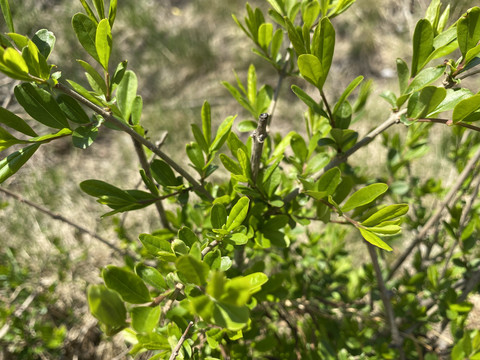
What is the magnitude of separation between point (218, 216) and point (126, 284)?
15cm

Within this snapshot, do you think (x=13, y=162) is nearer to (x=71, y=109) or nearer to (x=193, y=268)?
(x=71, y=109)

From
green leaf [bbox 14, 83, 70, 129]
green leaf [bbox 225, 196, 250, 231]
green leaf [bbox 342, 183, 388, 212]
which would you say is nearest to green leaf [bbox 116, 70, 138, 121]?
green leaf [bbox 14, 83, 70, 129]

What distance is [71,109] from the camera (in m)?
0.48

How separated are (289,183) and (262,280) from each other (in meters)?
0.36

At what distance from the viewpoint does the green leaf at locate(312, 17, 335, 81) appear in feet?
1.46

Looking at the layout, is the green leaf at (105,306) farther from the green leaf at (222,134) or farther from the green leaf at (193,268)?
the green leaf at (222,134)

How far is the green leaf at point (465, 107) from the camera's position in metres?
0.42

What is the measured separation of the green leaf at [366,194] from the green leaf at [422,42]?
0.62 feet

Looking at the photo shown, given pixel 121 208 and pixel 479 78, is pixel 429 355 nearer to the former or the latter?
pixel 121 208

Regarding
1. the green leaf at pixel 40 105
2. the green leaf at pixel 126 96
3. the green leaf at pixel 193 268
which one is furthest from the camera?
the green leaf at pixel 126 96

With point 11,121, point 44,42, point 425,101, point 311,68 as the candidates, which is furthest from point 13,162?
point 425,101

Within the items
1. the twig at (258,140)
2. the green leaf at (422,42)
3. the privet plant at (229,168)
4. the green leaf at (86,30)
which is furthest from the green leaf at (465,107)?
the green leaf at (86,30)

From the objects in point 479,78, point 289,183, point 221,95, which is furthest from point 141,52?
point 289,183

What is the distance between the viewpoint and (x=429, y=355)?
813mm
